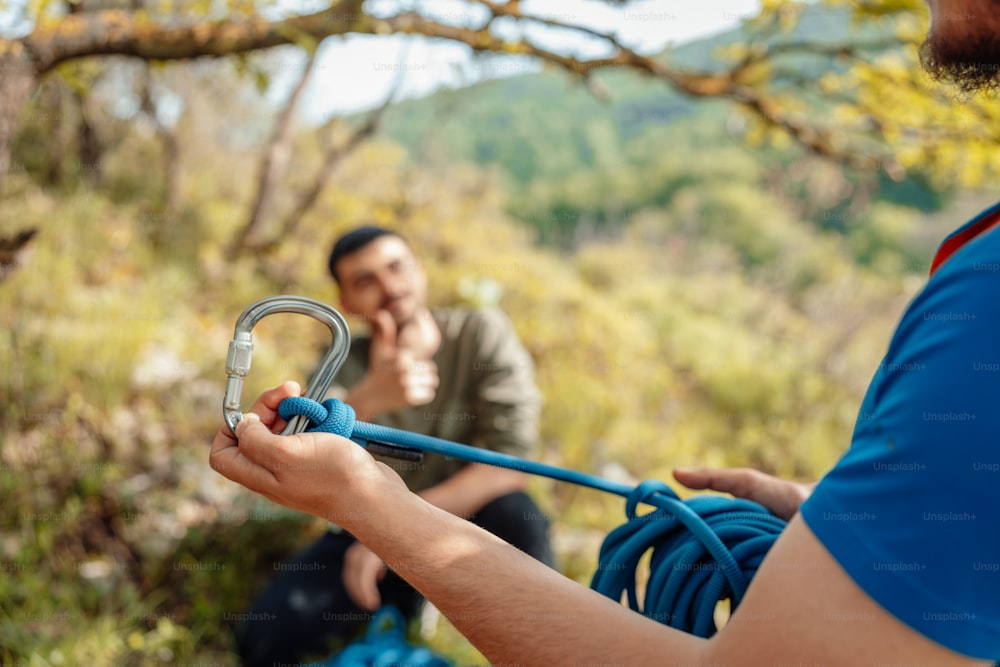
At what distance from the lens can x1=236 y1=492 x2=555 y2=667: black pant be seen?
261 centimetres

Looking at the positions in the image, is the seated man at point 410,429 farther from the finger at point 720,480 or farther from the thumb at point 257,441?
the thumb at point 257,441

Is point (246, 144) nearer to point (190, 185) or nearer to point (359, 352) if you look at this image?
point (190, 185)

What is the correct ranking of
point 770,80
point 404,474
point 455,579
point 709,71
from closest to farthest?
point 455,579 → point 404,474 → point 709,71 → point 770,80

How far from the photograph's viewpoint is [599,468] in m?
5.24

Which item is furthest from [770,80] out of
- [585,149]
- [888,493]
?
[585,149]

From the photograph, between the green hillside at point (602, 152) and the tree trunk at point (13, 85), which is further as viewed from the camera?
the green hillside at point (602, 152)

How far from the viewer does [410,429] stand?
2.83 m

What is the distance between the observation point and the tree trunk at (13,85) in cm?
227

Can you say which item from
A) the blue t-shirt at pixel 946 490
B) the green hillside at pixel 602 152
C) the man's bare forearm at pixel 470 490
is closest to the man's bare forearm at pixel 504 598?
the blue t-shirt at pixel 946 490

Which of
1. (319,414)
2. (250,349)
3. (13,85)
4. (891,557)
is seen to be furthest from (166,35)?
(891,557)

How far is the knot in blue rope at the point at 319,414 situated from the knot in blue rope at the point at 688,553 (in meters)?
0.56

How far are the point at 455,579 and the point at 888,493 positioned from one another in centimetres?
55

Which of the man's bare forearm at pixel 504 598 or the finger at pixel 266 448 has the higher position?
the finger at pixel 266 448

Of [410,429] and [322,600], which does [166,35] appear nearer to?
[410,429]
